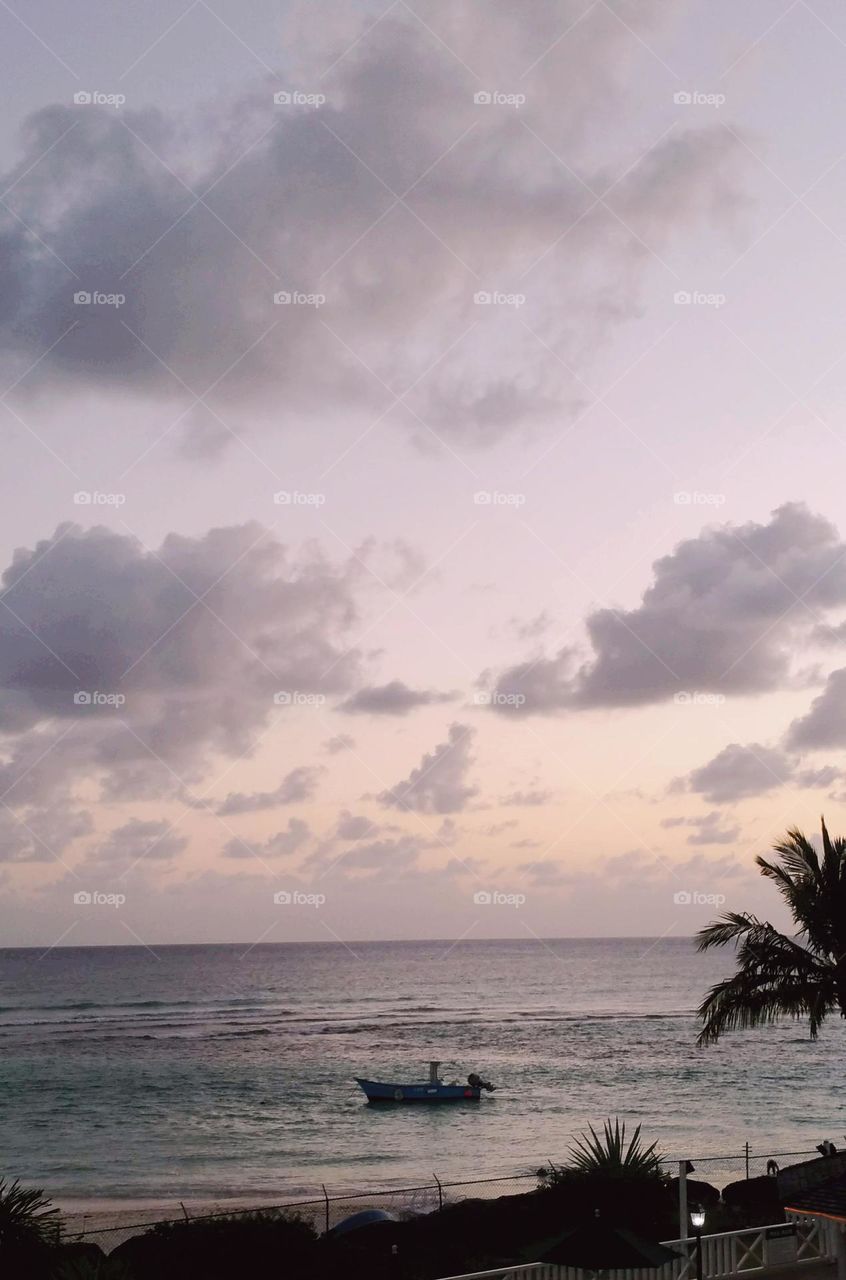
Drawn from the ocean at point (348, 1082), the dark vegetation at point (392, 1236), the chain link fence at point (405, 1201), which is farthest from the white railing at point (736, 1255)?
the ocean at point (348, 1082)

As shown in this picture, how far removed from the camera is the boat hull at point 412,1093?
57.9 meters

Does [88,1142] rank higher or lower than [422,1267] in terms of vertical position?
lower

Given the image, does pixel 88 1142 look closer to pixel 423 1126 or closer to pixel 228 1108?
pixel 228 1108

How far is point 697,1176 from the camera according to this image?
3672cm

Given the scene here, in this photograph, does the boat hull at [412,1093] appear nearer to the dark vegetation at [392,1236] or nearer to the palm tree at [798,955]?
the dark vegetation at [392,1236]

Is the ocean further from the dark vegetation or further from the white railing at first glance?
the white railing

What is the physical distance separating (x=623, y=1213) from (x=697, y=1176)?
2409 cm

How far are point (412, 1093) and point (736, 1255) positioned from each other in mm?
43947

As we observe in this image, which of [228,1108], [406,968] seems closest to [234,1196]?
[228,1108]

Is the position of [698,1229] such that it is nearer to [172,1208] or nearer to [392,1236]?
[392,1236]

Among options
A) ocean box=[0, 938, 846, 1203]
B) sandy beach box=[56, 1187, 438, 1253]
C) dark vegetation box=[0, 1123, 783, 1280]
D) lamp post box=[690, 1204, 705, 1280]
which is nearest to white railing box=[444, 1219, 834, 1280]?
lamp post box=[690, 1204, 705, 1280]

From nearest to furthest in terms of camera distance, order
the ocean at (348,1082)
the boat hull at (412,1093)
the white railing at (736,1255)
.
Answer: the white railing at (736,1255) < the ocean at (348,1082) < the boat hull at (412,1093)

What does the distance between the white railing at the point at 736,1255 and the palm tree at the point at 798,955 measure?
4.43 meters

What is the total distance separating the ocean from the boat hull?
0.60 meters
